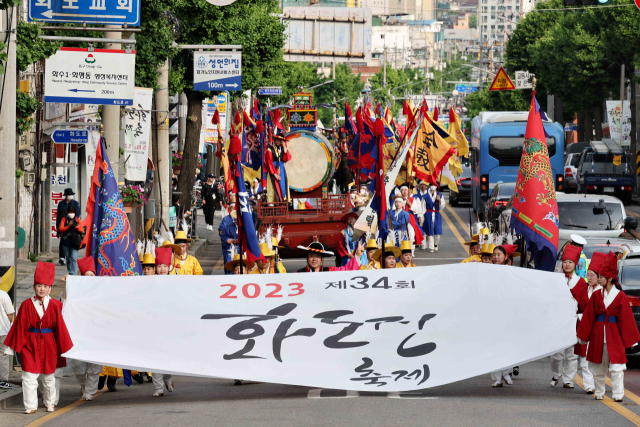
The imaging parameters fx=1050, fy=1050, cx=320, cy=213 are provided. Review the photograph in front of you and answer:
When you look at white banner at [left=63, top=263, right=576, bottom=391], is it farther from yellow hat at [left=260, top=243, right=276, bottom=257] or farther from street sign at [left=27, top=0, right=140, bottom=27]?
street sign at [left=27, top=0, right=140, bottom=27]

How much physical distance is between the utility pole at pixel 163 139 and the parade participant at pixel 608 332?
15003 millimetres

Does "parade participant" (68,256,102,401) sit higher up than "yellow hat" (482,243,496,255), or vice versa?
"yellow hat" (482,243,496,255)

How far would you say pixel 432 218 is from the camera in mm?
27031

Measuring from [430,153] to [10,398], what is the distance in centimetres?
1604

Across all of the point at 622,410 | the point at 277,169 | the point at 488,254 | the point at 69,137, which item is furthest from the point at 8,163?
the point at 277,169

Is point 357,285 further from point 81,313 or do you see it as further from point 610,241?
point 610,241

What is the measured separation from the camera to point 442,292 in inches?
425

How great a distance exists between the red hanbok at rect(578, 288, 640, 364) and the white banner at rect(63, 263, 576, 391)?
0.20 m

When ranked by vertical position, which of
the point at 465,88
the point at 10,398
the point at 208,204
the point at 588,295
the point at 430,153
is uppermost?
the point at 465,88

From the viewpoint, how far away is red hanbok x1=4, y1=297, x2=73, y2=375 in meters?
10.2

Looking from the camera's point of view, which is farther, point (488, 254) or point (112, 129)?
point (112, 129)

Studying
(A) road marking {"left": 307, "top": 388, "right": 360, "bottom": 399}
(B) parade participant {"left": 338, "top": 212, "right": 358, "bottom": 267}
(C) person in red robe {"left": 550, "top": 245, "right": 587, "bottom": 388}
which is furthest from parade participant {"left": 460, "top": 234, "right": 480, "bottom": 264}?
(B) parade participant {"left": 338, "top": 212, "right": 358, "bottom": 267}

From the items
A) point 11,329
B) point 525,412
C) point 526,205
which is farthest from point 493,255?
point 11,329

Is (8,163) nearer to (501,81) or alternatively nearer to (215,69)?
(215,69)
